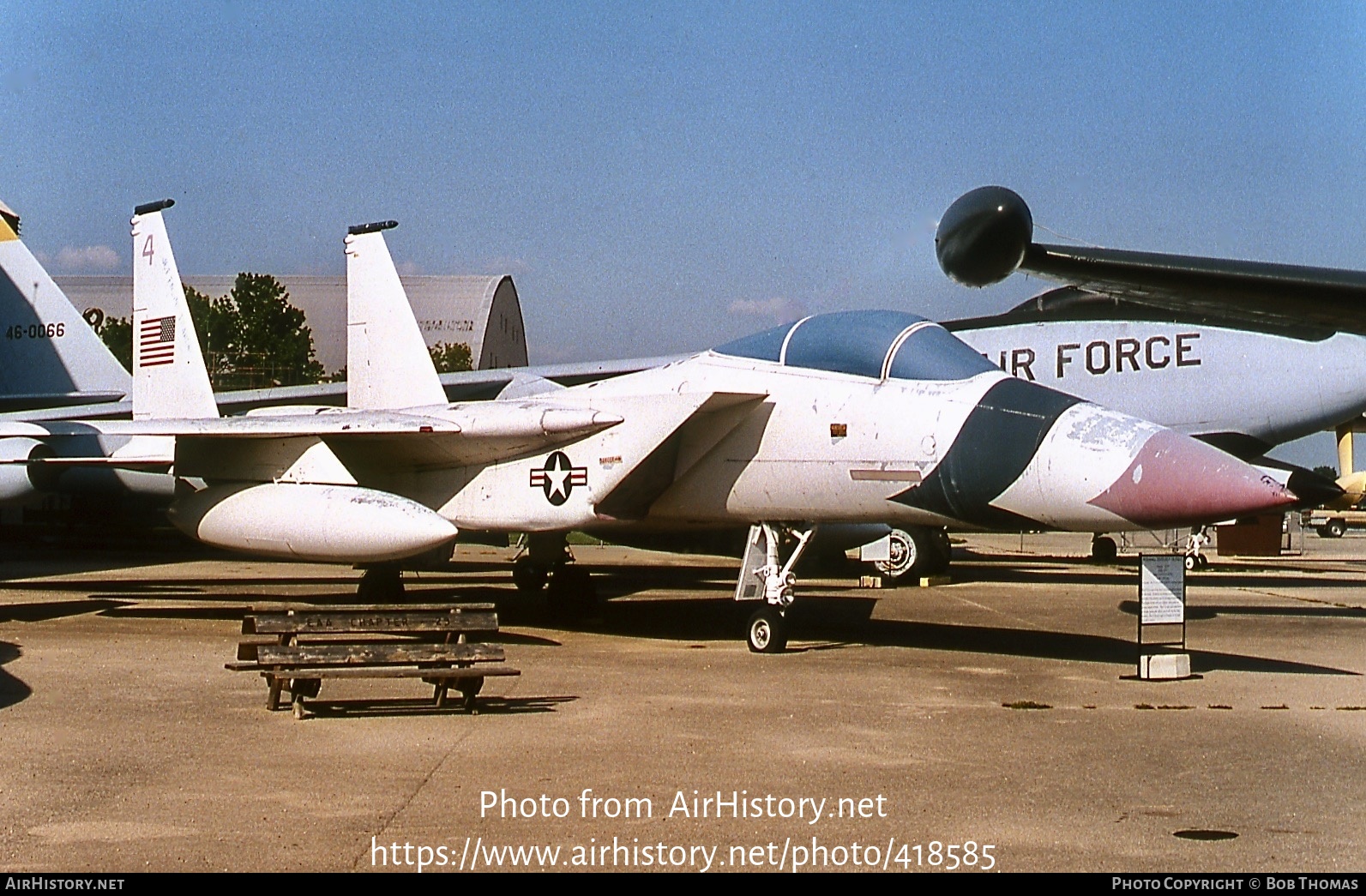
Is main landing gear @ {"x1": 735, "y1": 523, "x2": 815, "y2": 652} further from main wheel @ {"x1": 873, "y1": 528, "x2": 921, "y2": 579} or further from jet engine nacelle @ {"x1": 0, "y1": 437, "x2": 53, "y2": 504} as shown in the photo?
jet engine nacelle @ {"x1": 0, "y1": 437, "x2": 53, "y2": 504}

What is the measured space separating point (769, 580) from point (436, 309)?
46.3m

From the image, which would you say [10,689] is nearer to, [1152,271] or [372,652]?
[372,652]

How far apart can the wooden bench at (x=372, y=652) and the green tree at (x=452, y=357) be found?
144ft

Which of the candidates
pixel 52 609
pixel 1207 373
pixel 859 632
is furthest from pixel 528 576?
pixel 1207 373

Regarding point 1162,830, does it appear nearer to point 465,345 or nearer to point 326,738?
point 326,738

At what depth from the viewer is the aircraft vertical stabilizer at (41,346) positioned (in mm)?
21500

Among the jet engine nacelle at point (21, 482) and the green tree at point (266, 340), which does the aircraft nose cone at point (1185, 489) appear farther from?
the green tree at point (266, 340)

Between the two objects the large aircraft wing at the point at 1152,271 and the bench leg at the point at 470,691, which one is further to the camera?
the bench leg at the point at 470,691

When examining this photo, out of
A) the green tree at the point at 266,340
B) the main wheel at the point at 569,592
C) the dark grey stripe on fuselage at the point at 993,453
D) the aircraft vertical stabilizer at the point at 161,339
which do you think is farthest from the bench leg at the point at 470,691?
the green tree at the point at 266,340

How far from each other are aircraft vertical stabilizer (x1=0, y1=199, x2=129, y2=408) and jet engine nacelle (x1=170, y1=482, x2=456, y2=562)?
1012cm

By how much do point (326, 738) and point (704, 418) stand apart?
4.76 meters

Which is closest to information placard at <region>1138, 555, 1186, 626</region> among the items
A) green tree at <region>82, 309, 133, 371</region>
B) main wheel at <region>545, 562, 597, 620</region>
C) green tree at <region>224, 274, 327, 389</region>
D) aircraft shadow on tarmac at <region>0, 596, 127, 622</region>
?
main wheel at <region>545, 562, 597, 620</region>

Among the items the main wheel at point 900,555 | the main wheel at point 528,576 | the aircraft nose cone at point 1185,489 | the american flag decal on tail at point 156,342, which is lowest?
the main wheel at point 900,555

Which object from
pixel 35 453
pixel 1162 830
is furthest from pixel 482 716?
pixel 35 453
